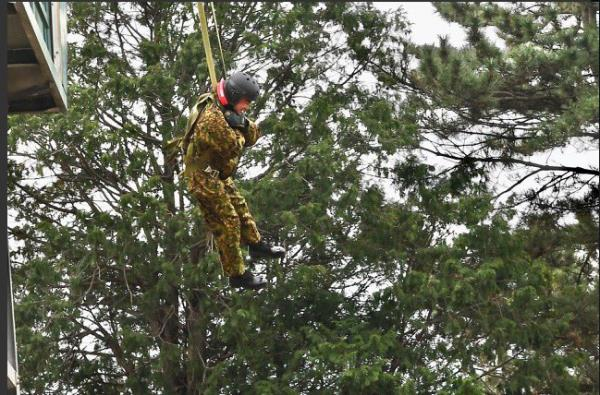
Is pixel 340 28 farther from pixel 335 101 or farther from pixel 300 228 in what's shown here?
pixel 300 228

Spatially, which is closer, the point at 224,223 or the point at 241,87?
the point at 241,87

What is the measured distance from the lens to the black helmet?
8.94 metres

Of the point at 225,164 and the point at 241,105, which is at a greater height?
the point at 241,105

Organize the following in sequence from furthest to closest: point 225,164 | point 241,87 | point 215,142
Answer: point 225,164 → point 215,142 → point 241,87

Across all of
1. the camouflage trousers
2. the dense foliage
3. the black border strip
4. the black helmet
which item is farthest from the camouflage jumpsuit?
the dense foliage

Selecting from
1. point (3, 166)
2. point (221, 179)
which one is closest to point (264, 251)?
point (221, 179)

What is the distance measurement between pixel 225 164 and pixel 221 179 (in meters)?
0.21

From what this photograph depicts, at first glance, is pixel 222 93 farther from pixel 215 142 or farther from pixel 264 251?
pixel 264 251

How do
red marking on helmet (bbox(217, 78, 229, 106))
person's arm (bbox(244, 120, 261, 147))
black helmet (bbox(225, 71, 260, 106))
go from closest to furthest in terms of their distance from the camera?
black helmet (bbox(225, 71, 260, 106)) → red marking on helmet (bbox(217, 78, 229, 106)) → person's arm (bbox(244, 120, 261, 147))

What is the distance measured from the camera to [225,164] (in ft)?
30.8

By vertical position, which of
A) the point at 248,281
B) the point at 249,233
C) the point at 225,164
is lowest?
the point at 248,281

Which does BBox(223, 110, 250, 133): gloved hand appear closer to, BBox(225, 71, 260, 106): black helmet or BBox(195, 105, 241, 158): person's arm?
BBox(195, 105, 241, 158): person's arm

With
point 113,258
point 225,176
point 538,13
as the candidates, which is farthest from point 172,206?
point 225,176

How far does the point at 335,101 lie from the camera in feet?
58.6
